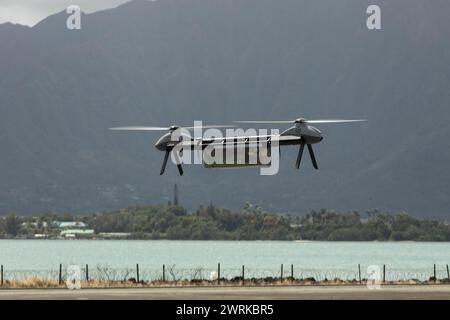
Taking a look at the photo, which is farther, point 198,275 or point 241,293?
point 198,275

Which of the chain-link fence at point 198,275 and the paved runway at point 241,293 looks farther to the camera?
the chain-link fence at point 198,275

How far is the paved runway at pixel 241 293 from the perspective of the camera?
68.4 meters

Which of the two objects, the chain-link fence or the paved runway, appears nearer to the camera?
the paved runway

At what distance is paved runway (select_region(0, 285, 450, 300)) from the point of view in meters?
68.4

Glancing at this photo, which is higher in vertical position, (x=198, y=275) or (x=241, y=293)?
(x=241, y=293)

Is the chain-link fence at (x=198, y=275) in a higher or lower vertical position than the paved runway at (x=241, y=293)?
lower

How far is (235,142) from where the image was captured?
68.8 m

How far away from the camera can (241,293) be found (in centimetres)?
7275
